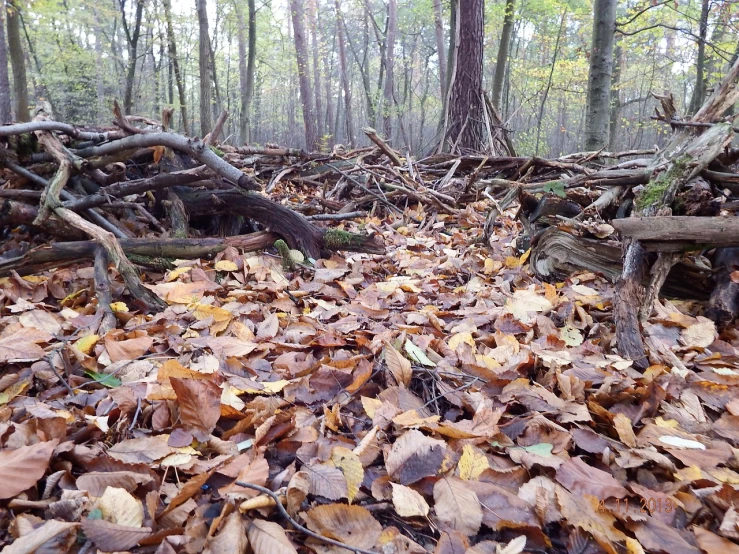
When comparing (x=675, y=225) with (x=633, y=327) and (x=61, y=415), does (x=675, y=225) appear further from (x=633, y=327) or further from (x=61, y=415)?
(x=61, y=415)

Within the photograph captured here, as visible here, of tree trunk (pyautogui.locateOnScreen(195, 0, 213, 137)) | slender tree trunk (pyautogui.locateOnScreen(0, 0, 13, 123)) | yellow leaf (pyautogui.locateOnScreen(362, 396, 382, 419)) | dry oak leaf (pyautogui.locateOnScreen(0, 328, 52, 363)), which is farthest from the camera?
tree trunk (pyautogui.locateOnScreen(195, 0, 213, 137))

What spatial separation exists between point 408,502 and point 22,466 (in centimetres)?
99

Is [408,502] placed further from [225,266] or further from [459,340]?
[225,266]

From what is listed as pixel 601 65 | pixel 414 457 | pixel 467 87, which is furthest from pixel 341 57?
pixel 414 457

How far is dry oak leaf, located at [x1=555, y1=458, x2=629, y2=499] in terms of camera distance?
123 centimetres

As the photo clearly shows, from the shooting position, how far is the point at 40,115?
11.6ft

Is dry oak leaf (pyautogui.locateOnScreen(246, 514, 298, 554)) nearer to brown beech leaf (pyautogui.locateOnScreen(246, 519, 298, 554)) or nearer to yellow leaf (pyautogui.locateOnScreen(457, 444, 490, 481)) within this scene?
brown beech leaf (pyautogui.locateOnScreen(246, 519, 298, 554))

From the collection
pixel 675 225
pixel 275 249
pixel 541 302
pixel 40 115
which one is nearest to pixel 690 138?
pixel 675 225

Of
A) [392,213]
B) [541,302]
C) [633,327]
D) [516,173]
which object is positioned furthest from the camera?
[516,173]

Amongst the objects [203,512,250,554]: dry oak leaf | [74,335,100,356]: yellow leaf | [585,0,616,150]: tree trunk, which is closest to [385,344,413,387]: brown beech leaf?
[203,512,250,554]: dry oak leaf

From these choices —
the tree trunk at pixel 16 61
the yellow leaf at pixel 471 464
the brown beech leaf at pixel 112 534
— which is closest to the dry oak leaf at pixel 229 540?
the brown beech leaf at pixel 112 534

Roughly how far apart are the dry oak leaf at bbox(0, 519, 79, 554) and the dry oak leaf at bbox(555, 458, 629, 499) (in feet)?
4.01

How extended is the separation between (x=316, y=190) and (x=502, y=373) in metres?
4.79

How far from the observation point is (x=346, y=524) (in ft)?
3.77
